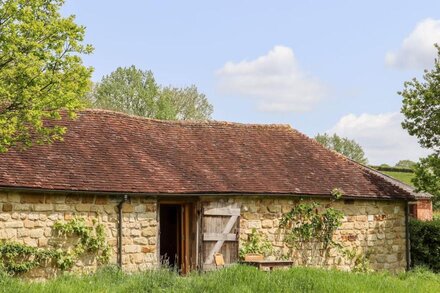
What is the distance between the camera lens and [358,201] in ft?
66.2

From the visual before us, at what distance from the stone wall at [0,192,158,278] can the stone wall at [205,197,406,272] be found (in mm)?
2582

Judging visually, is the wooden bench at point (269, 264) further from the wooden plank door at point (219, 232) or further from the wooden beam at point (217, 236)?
the wooden beam at point (217, 236)

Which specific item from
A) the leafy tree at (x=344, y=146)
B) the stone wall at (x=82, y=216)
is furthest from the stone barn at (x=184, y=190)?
the leafy tree at (x=344, y=146)

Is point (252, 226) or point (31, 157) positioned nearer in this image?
point (31, 157)

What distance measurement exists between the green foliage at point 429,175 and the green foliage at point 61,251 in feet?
34.9

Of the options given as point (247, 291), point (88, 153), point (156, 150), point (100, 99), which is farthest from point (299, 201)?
point (100, 99)

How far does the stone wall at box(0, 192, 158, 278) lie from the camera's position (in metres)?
14.8

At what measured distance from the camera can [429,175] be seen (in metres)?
20.9

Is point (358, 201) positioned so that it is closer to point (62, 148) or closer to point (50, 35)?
point (62, 148)

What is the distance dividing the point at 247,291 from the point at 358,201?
9.20 meters

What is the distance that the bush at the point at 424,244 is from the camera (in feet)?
→ 70.1

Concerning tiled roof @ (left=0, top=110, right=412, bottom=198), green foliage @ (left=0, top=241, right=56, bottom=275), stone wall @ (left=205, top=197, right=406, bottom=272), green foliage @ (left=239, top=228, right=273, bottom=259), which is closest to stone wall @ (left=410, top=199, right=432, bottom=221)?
tiled roof @ (left=0, top=110, right=412, bottom=198)

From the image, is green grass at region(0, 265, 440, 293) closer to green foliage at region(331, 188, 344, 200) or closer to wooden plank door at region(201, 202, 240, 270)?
wooden plank door at region(201, 202, 240, 270)

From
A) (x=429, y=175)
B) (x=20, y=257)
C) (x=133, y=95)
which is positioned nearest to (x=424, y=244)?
(x=429, y=175)
